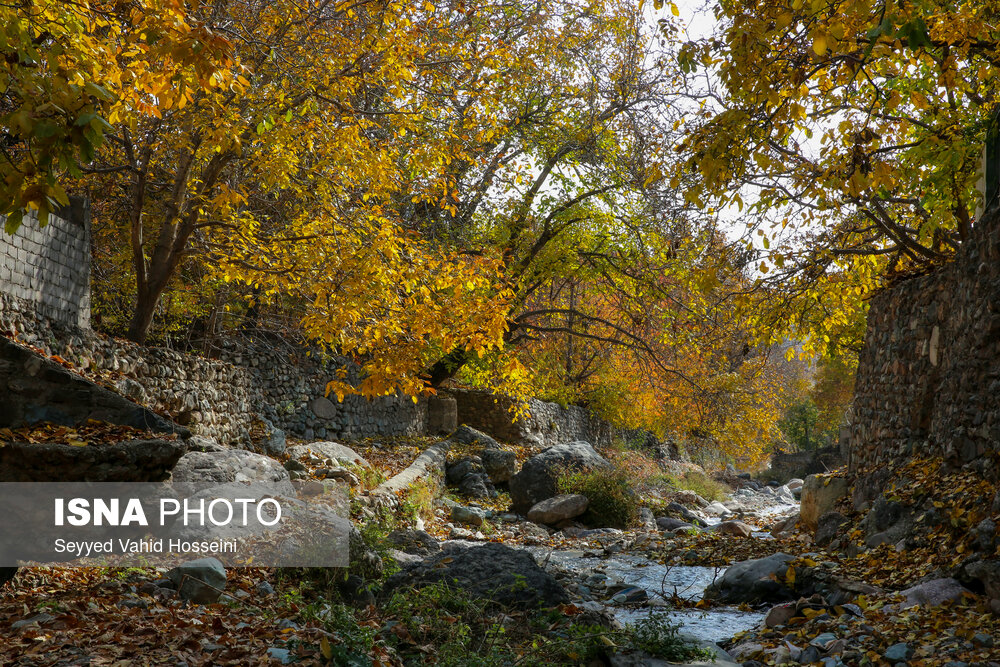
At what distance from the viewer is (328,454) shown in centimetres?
1124

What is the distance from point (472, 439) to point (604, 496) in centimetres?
471

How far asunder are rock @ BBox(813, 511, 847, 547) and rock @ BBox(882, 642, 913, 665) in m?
3.40

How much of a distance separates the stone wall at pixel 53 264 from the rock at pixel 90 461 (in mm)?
2273

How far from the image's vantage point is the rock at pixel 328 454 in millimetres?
10586

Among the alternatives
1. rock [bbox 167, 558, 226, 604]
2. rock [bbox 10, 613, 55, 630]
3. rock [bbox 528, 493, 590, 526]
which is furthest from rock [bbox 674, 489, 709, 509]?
rock [bbox 10, 613, 55, 630]

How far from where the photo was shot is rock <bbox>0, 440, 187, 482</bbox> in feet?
17.7

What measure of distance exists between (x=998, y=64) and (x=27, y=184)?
587 cm

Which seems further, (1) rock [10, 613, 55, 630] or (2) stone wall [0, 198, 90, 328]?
(2) stone wall [0, 198, 90, 328]

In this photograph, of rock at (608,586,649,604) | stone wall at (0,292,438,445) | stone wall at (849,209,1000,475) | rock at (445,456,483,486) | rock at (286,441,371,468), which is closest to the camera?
stone wall at (849,209,1000,475)

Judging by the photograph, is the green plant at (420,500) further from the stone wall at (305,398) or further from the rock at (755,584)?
the rock at (755,584)

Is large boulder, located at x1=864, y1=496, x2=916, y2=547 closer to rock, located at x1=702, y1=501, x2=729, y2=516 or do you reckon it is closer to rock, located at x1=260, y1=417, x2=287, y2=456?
rock, located at x1=260, y1=417, x2=287, y2=456

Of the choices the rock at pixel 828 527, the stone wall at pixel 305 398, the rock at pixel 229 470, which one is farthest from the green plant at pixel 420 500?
the rock at pixel 828 527

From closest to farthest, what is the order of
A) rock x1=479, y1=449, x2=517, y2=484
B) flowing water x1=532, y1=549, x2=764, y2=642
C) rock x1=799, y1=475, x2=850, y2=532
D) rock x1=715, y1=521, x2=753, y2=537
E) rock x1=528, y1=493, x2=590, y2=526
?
flowing water x1=532, y1=549, x2=764, y2=642
rock x1=799, y1=475, x2=850, y2=532
rock x1=715, y1=521, x2=753, y2=537
rock x1=528, y1=493, x2=590, y2=526
rock x1=479, y1=449, x2=517, y2=484

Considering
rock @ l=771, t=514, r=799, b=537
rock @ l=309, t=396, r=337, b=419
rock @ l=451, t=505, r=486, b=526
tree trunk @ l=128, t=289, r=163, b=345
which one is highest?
tree trunk @ l=128, t=289, r=163, b=345
